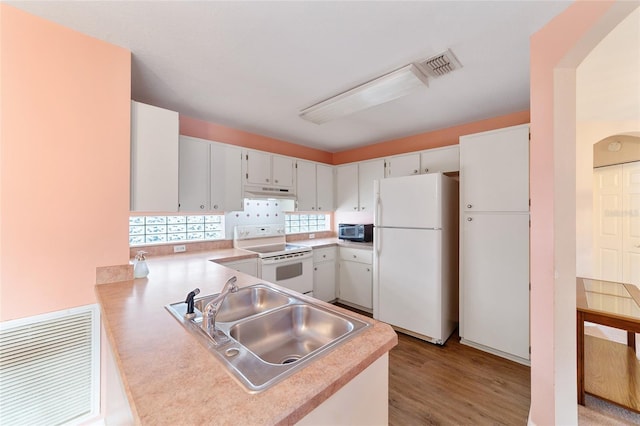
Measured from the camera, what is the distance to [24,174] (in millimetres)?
1309

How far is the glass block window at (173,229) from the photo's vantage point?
2545 millimetres

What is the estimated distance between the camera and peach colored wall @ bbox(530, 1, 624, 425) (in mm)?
1354

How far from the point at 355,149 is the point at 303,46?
2.72 m

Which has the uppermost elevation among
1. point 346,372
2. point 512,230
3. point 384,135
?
point 384,135

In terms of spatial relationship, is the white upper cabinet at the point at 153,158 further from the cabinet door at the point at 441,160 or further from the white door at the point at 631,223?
the white door at the point at 631,223

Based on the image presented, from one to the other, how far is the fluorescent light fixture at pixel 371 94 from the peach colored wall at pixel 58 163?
153cm

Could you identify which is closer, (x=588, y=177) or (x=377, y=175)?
(x=588, y=177)

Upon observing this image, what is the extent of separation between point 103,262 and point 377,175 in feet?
10.2

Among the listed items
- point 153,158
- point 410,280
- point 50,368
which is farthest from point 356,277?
point 50,368

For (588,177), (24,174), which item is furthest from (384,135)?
(24,174)

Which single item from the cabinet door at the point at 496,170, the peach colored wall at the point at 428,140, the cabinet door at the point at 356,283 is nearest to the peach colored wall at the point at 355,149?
the peach colored wall at the point at 428,140

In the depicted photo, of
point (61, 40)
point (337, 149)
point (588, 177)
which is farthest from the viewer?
point (337, 149)

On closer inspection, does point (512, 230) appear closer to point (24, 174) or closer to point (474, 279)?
point (474, 279)

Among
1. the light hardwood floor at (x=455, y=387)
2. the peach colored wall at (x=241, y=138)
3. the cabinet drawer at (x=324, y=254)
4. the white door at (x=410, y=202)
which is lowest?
the light hardwood floor at (x=455, y=387)
